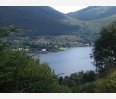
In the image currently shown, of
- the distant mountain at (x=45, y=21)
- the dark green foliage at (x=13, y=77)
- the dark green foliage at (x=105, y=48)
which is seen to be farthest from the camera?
the distant mountain at (x=45, y=21)

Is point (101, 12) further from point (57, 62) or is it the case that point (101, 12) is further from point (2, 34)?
point (2, 34)

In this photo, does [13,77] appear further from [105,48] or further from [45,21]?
[45,21]

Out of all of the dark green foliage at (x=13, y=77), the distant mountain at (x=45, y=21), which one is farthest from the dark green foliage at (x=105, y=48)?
the distant mountain at (x=45, y=21)

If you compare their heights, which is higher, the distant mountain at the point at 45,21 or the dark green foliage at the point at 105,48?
the distant mountain at the point at 45,21

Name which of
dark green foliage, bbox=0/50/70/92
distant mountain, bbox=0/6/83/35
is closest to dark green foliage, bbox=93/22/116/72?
dark green foliage, bbox=0/50/70/92

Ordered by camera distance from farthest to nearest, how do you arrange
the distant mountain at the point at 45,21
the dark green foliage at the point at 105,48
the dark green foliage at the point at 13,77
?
the distant mountain at the point at 45,21 → the dark green foliage at the point at 105,48 → the dark green foliage at the point at 13,77

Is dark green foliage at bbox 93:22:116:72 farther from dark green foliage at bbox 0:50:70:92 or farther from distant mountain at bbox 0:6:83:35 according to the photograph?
distant mountain at bbox 0:6:83:35

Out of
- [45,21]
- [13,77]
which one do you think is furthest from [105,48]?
[45,21]

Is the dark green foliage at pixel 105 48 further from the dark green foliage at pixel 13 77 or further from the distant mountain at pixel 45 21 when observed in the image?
the distant mountain at pixel 45 21
